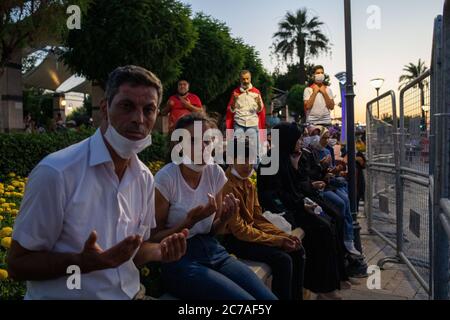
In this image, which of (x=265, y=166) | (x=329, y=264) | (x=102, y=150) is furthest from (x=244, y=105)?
(x=102, y=150)

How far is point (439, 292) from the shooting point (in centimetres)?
318

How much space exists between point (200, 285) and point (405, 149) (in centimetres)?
375

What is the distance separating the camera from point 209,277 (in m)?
2.58

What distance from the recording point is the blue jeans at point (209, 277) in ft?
8.34

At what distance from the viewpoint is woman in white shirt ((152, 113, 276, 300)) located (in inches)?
100

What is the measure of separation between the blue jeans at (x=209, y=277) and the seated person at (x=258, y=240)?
0.48 meters

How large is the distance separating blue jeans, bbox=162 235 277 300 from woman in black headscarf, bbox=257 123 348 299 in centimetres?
160

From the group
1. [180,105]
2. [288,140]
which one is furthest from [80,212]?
[180,105]

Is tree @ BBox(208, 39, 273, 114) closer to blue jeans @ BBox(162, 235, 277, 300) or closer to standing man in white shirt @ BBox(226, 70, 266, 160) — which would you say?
standing man in white shirt @ BBox(226, 70, 266, 160)

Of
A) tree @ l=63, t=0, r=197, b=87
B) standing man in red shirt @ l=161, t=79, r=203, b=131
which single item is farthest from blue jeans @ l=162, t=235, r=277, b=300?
tree @ l=63, t=0, r=197, b=87

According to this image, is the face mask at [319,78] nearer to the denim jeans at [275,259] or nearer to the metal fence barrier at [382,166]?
the metal fence barrier at [382,166]

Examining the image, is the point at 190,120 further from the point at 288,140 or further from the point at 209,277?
the point at 288,140

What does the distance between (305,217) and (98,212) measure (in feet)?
9.76
